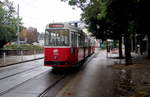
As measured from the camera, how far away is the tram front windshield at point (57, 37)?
1981cm

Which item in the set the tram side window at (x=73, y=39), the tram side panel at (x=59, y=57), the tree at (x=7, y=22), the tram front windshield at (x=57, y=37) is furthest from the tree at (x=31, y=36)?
the tram side panel at (x=59, y=57)

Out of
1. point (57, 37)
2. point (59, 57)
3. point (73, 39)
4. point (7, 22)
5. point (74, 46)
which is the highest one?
point (7, 22)

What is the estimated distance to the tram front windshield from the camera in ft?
65.0

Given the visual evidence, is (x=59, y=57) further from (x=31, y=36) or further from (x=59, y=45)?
(x=31, y=36)

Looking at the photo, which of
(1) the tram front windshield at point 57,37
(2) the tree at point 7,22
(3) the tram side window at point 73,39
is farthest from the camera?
(2) the tree at point 7,22

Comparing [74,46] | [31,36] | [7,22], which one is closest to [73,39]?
[74,46]

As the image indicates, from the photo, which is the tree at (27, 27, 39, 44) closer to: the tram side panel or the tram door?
the tram door

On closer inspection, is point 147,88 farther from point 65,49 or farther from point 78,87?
point 65,49

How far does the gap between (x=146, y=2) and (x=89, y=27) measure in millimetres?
27411

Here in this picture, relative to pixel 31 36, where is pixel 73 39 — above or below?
below

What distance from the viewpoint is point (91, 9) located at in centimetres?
2559

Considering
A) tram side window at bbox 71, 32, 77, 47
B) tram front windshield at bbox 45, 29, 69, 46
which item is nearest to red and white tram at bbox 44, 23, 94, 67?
tram front windshield at bbox 45, 29, 69, 46

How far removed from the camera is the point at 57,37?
19.9m

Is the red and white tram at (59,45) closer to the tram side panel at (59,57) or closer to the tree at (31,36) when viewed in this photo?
the tram side panel at (59,57)
